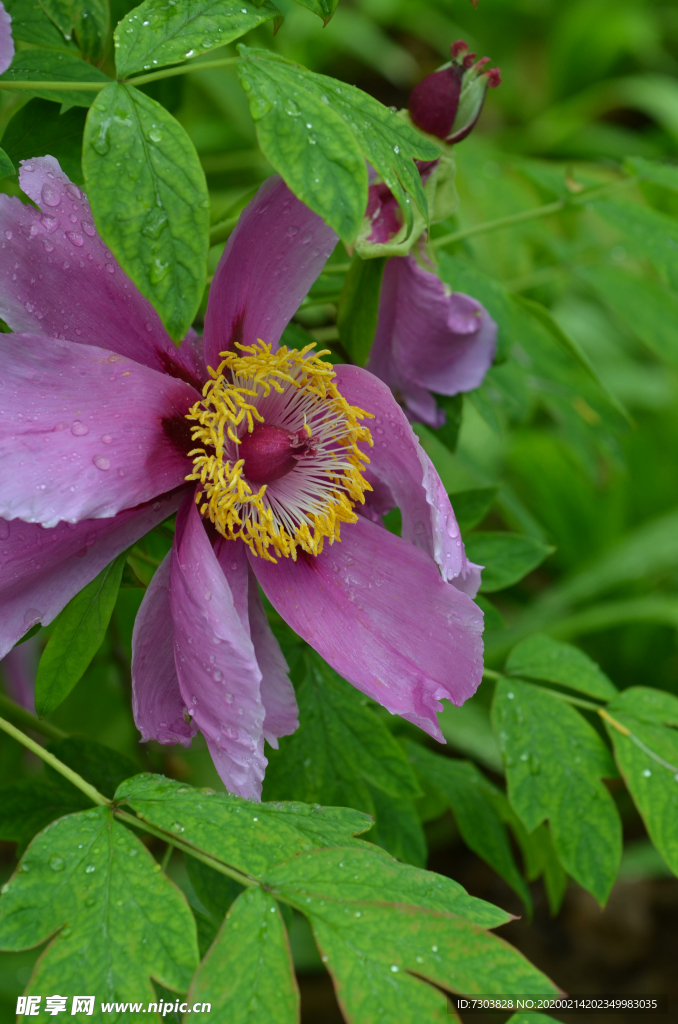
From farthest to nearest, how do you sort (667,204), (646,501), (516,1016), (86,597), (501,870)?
1. (646,501)
2. (667,204)
3. (501,870)
4. (86,597)
5. (516,1016)

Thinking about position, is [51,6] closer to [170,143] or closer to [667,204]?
[170,143]

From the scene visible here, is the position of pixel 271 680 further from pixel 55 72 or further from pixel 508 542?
pixel 55 72

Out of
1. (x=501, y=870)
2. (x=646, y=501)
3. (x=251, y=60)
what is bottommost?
(x=646, y=501)

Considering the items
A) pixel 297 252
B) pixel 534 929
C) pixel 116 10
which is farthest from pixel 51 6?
pixel 534 929

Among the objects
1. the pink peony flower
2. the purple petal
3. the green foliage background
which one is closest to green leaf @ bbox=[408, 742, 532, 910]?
the green foliage background

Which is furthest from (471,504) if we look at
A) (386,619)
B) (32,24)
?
(32,24)

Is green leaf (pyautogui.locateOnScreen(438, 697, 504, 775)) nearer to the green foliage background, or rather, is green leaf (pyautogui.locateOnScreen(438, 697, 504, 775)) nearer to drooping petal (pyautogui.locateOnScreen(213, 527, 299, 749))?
the green foliage background
